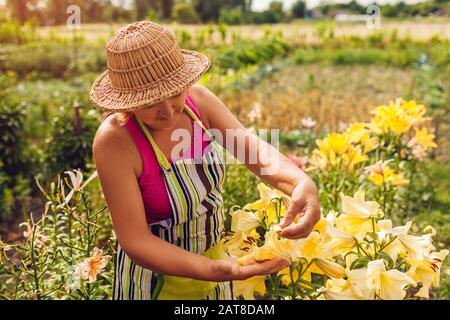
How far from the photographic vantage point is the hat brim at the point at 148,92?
118 cm

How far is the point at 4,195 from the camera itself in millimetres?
3645

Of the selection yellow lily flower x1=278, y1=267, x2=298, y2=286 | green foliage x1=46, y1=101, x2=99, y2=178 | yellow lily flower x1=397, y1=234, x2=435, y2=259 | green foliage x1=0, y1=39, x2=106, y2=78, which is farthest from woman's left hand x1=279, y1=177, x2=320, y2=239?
green foliage x1=0, y1=39, x2=106, y2=78

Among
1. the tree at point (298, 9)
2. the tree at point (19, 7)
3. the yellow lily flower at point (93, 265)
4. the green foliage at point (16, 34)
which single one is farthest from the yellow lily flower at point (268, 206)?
the tree at point (298, 9)

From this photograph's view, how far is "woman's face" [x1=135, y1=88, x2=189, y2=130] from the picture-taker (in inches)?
48.5

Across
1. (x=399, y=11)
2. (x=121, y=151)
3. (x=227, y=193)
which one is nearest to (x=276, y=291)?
(x=121, y=151)

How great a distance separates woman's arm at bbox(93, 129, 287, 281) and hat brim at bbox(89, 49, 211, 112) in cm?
7

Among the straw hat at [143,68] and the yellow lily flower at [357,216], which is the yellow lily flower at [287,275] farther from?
the straw hat at [143,68]

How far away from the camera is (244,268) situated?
114 cm

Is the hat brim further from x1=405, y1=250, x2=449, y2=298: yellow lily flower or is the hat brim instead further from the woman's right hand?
x1=405, y1=250, x2=449, y2=298: yellow lily flower

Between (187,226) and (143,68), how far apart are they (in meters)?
0.41

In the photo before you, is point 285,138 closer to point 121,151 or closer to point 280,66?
point 121,151

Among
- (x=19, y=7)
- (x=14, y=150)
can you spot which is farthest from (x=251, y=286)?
(x=19, y=7)

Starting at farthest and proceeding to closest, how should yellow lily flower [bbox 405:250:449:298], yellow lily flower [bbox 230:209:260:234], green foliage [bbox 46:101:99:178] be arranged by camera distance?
green foliage [bbox 46:101:99:178], yellow lily flower [bbox 230:209:260:234], yellow lily flower [bbox 405:250:449:298]

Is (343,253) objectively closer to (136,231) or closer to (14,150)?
(136,231)
